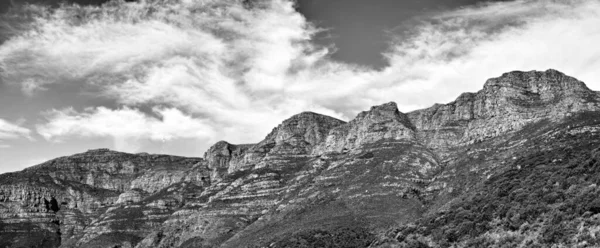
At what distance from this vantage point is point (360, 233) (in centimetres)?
12400

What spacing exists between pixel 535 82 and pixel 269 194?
92.6 metres

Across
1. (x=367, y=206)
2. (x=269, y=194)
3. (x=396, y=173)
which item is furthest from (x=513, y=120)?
(x=269, y=194)

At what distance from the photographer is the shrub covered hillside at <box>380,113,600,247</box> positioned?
54.0 m

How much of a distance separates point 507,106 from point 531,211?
357 ft

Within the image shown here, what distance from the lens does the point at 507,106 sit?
547 feet

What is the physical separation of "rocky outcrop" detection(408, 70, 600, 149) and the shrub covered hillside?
37502 millimetres

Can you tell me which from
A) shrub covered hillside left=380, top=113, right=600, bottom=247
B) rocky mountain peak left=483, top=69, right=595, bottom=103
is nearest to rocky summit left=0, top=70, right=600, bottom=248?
shrub covered hillside left=380, top=113, right=600, bottom=247

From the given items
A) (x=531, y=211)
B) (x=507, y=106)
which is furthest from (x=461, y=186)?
(x=531, y=211)

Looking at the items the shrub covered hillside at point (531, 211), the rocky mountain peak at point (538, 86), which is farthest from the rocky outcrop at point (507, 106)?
the shrub covered hillside at point (531, 211)

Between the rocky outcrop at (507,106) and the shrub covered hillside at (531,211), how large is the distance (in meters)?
37.5

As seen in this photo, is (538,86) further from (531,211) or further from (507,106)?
(531,211)

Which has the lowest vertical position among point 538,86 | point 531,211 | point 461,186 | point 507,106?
point 531,211

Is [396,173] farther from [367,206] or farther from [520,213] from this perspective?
[520,213]

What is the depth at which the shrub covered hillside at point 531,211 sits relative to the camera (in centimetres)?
5403
